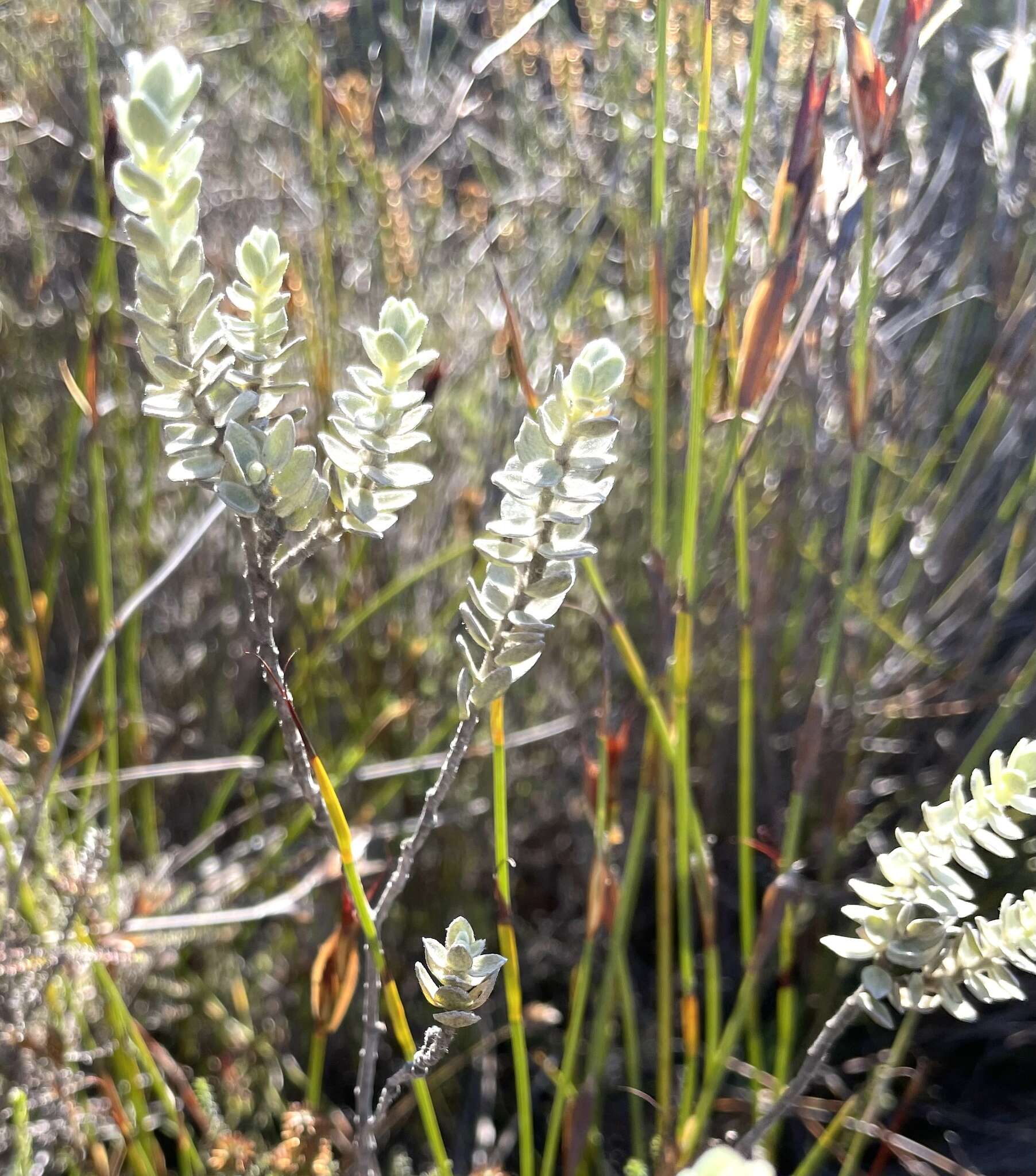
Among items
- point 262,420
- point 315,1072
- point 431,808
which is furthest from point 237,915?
point 262,420

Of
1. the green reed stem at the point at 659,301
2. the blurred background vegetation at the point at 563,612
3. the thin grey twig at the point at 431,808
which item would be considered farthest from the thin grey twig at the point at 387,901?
the blurred background vegetation at the point at 563,612

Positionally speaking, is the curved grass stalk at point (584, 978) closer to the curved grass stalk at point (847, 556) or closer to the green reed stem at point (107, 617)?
the curved grass stalk at point (847, 556)

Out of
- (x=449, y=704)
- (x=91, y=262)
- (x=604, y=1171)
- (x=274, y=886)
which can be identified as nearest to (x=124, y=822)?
(x=274, y=886)

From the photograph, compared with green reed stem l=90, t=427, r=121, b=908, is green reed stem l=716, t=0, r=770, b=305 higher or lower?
higher

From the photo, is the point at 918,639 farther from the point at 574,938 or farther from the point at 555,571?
the point at 555,571

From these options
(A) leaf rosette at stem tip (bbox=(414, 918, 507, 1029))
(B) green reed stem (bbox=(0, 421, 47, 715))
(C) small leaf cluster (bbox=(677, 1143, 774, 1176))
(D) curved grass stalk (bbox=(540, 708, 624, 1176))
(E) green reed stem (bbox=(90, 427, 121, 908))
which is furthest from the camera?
(B) green reed stem (bbox=(0, 421, 47, 715))

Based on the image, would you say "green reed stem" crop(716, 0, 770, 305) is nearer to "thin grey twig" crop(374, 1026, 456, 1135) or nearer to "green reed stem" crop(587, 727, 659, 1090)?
"green reed stem" crop(587, 727, 659, 1090)

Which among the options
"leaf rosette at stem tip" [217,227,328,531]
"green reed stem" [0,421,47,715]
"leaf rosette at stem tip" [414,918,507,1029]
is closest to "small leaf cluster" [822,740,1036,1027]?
"leaf rosette at stem tip" [414,918,507,1029]
